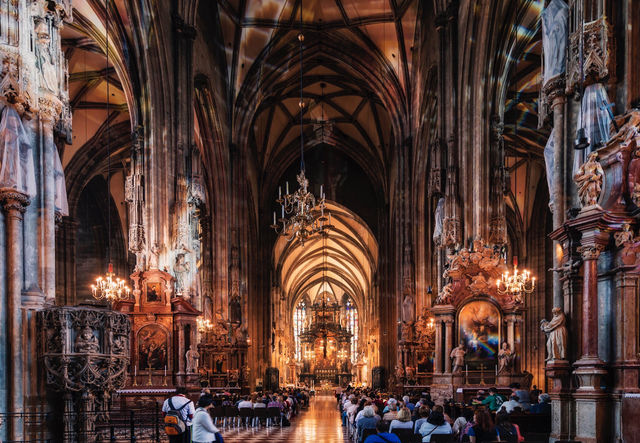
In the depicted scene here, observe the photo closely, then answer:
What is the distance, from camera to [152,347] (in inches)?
738

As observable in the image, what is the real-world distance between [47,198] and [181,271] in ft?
36.1

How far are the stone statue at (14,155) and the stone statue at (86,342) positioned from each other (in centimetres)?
194

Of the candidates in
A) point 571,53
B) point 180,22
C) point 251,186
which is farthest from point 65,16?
point 251,186

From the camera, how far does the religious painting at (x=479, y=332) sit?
728 inches

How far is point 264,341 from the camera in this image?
42.5m

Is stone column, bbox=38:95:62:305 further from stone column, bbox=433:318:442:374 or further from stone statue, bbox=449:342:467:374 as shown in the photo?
stone column, bbox=433:318:442:374

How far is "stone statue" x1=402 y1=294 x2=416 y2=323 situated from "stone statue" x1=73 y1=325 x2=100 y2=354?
66.8 ft

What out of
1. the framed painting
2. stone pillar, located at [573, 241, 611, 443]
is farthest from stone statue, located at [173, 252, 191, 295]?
stone pillar, located at [573, 241, 611, 443]

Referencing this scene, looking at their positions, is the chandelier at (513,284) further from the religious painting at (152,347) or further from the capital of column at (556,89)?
the religious painting at (152,347)

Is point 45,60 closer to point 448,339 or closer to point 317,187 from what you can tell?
point 448,339

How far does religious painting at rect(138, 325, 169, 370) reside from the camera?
1867 centimetres

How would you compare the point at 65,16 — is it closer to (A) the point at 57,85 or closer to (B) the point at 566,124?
(A) the point at 57,85

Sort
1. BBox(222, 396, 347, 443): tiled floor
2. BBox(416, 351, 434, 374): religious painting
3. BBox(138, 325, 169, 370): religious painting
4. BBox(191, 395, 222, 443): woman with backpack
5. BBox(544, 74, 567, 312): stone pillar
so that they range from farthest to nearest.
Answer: BBox(416, 351, 434, 374): religious painting < BBox(138, 325, 169, 370): religious painting < BBox(222, 396, 347, 443): tiled floor < BBox(544, 74, 567, 312): stone pillar < BBox(191, 395, 222, 443): woman with backpack

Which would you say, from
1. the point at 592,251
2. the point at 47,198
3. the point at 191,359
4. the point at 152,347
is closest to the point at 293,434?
the point at 191,359
